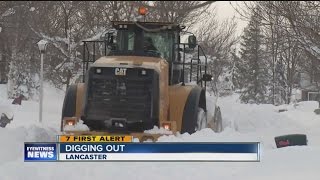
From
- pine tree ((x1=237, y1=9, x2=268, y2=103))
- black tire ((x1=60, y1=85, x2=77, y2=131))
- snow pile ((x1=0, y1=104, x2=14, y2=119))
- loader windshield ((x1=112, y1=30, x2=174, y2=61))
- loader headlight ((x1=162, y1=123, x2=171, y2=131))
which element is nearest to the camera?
loader headlight ((x1=162, y1=123, x2=171, y2=131))

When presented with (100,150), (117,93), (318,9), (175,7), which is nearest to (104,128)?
(117,93)

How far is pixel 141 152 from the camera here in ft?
23.6

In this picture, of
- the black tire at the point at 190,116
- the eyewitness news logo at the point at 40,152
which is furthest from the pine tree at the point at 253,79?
the eyewitness news logo at the point at 40,152

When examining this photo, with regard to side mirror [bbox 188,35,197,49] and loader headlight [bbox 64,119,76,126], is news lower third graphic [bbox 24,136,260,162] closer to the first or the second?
loader headlight [bbox 64,119,76,126]

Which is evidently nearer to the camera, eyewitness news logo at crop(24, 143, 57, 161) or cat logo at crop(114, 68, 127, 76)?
eyewitness news logo at crop(24, 143, 57, 161)

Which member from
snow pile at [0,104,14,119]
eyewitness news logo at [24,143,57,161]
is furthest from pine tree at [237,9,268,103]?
eyewitness news logo at [24,143,57,161]

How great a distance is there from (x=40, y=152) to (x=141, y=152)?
128cm

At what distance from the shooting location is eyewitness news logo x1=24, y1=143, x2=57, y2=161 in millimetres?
6789

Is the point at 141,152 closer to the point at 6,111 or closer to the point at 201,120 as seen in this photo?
the point at 201,120

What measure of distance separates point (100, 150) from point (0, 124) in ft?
33.9

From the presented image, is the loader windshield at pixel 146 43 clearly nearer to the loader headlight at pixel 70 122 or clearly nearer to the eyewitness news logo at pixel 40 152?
the loader headlight at pixel 70 122

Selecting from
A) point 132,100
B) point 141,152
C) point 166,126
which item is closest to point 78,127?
point 132,100

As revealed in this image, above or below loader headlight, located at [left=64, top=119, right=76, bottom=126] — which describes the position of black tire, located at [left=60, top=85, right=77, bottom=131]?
above

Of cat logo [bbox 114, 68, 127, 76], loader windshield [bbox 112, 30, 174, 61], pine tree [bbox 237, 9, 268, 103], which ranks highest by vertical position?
loader windshield [bbox 112, 30, 174, 61]
